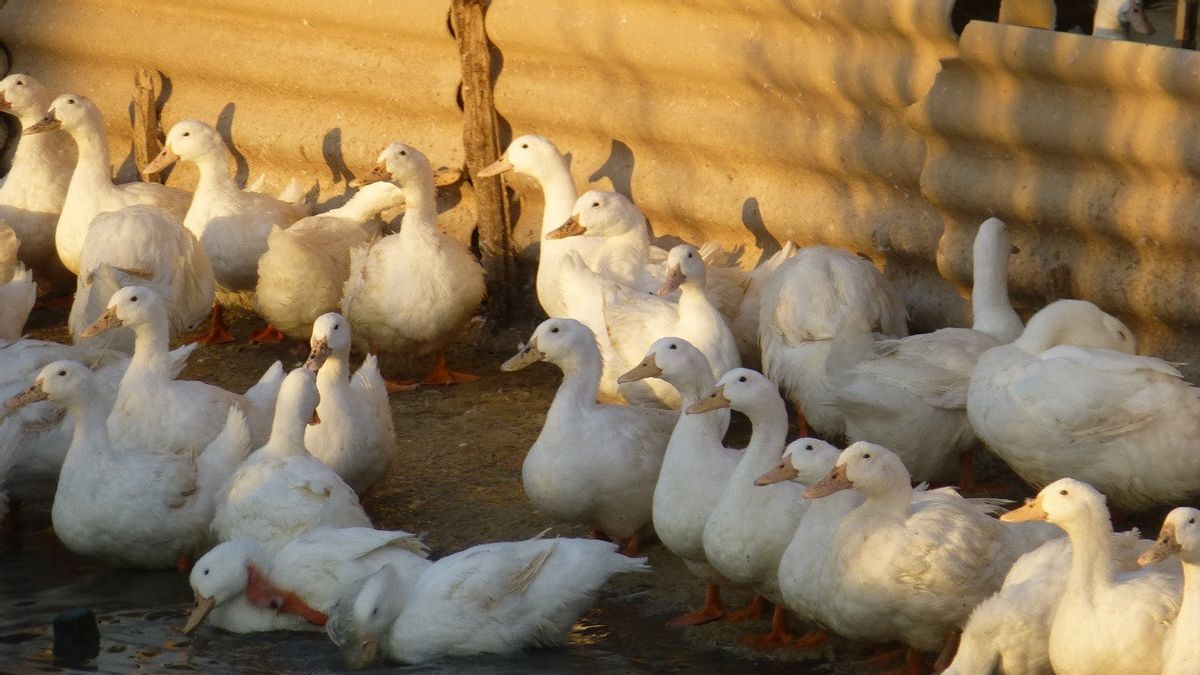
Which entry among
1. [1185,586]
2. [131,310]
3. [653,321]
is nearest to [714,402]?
[653,321]

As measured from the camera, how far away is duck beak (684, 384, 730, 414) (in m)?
6.62

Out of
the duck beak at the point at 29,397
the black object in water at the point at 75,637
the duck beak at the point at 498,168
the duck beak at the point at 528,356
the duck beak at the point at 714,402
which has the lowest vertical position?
the black object in water at the point at 75,637

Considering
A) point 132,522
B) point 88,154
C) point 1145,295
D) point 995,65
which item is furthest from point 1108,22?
point 88,154

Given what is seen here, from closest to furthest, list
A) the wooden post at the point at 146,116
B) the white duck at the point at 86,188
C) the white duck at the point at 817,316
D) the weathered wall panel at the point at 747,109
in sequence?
1. the white duck at the point at 817,316
2. the weathered wall panel at the point at 747,109
3. the white duck at the point at 86,188
4. the wooden post at the point at 146,116

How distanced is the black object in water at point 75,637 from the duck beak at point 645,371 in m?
2.20

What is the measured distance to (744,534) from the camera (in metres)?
6.22

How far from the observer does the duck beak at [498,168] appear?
931 cm

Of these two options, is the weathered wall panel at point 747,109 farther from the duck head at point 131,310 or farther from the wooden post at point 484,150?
the duck head at point 131,310

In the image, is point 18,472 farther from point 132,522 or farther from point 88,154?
point 88,154

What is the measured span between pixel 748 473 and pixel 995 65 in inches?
89.6

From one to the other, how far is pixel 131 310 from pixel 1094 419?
3961 millimetres

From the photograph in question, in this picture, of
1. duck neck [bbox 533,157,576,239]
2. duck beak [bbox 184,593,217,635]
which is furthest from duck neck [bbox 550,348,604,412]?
duck neck [bbox 533,157,576,239]

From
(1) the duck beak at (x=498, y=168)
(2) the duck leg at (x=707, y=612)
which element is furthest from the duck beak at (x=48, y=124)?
(2) the duck leg at (x=707, y=612)

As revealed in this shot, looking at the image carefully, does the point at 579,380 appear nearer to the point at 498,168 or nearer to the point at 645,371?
the point at 645,371
